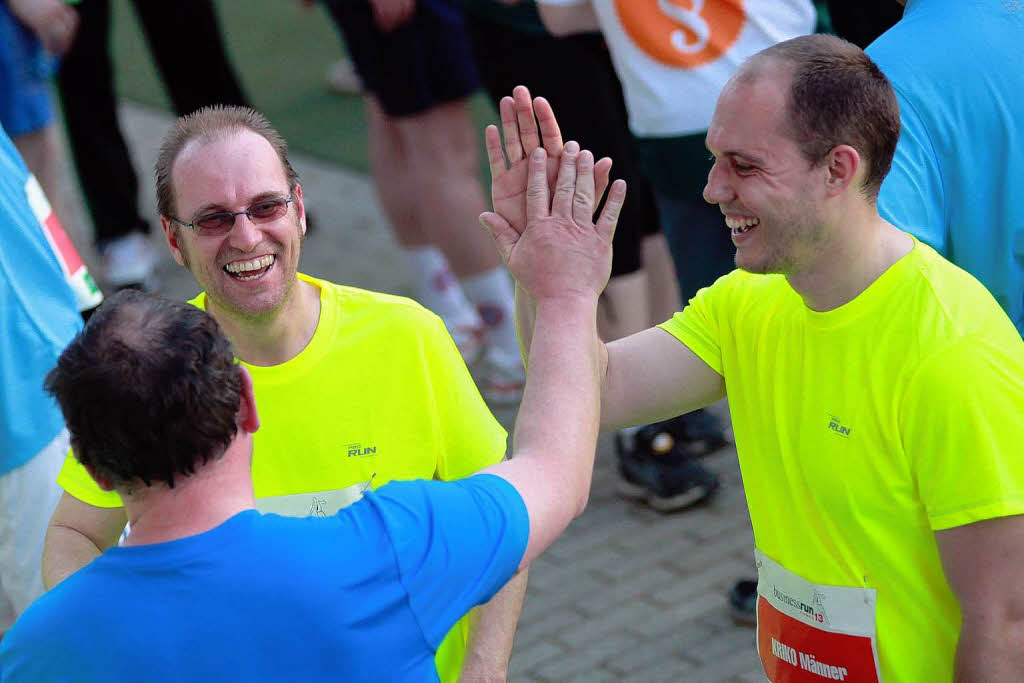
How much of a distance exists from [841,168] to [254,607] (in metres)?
1.23

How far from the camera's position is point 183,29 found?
703 cm

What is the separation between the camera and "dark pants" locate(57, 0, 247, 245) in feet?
23.0

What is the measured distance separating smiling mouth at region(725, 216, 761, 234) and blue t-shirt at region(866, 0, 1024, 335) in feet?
1.97

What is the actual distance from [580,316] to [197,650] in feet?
2.83

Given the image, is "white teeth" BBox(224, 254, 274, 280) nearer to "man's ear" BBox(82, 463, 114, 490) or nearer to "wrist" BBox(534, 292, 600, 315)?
"wrist" BBox(534, 292, 600, 315)

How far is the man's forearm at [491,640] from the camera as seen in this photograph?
2.68m

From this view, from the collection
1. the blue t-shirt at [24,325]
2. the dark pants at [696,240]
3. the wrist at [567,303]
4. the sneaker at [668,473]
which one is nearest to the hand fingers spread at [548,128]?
the wrist at [567,303]

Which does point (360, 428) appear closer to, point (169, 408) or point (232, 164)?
point (232, 164)

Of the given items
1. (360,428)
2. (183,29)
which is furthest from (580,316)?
(183,29)

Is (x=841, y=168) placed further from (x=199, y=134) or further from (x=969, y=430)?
(x=199, y=134)

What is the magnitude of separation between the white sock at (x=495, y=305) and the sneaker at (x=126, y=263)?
→ 6.56ft

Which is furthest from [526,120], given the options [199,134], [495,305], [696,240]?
[495,305]

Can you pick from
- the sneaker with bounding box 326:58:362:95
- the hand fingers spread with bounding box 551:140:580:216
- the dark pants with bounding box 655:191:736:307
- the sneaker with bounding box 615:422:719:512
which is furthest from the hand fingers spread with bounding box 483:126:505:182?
the sneaker with bounding box 326:58:362:95

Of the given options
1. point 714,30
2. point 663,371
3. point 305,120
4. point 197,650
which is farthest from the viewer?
point 305,120
